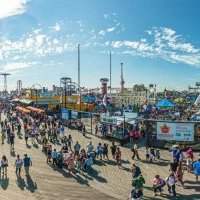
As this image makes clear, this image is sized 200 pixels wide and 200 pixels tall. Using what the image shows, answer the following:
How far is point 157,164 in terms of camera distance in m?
29.6

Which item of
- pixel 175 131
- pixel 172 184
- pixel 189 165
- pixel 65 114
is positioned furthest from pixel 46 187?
pixel 65 114

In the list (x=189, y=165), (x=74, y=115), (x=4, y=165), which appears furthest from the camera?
(x=74, y=115)

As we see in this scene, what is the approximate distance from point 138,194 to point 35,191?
639cm

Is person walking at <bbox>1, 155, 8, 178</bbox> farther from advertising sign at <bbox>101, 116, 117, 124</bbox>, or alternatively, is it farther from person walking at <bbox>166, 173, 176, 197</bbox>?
advertising sign at <bbox>101, 116, 117, 124</bbox>

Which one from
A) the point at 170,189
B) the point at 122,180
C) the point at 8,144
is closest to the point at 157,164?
the point at 122,180

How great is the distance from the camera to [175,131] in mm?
35906

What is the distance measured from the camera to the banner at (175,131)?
35531mm

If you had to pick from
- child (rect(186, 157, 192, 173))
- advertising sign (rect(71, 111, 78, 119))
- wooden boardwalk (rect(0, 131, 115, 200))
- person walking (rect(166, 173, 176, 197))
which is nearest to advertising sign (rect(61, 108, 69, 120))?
advertising sign (rect(71, 111, 78, 119))

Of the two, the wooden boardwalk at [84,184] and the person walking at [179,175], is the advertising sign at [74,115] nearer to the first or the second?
the wooden boardwalk at [84,184]

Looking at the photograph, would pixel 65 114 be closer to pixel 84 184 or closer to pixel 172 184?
pixel 84 184

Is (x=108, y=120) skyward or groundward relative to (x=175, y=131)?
skyward

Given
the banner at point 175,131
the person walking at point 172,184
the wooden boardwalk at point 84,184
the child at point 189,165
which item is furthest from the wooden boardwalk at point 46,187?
the banner at point 175,131

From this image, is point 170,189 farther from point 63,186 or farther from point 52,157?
point 52,157

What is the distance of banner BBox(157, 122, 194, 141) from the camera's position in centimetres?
3553
